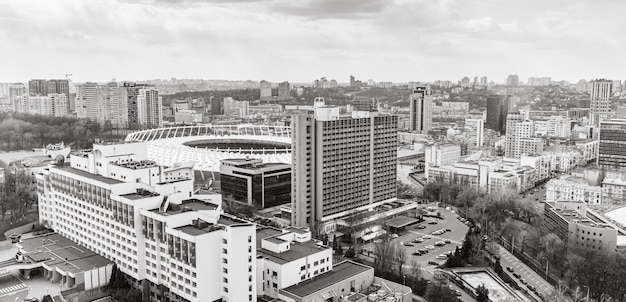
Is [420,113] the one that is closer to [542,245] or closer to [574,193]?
[574,193]

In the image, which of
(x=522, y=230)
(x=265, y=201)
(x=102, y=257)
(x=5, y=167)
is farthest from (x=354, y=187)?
(x=5, y=167)

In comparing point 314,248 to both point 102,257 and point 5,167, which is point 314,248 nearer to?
point 102,257

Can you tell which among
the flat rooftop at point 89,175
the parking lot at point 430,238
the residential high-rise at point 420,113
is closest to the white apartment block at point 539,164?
the parking lot at point 430,238

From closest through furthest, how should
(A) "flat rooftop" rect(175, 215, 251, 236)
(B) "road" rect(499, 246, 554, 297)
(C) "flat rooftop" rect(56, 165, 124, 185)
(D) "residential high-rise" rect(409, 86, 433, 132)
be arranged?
(A) "flat rooftop" rect(175, 215, 251, 236) → (C) "flat rooftop" rect(56, 165, 124, 185) → (B) "road" rect(499, 246, 554, 297) → (D) "residential high-rise" rect(409, 86, 433, 132)

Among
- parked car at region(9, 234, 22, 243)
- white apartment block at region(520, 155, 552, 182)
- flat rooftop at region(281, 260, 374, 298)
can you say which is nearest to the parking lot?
flat rooftop at region(281, 260, 374, 298)

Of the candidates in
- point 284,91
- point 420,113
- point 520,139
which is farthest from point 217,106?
point 520,139

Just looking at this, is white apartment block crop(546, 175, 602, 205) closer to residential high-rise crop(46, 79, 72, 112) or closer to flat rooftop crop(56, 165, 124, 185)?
flat rooftop crop(56, 165, 124, 185)

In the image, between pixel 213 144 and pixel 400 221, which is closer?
pixel 400 221
